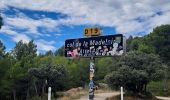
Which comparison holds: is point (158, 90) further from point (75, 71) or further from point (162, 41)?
point (162, 41)

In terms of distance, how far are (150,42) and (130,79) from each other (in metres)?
47.2

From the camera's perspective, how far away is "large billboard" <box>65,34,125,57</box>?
2227cm

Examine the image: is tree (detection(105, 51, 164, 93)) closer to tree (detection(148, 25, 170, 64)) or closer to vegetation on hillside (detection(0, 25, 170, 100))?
vegetation on hillside (detection(0, 25, 170, 100))

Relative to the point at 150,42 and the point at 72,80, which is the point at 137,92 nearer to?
the point at 72,80

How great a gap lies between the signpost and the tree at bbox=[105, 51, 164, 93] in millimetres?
14309

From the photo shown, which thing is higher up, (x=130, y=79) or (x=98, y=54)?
(x=98, y=54)

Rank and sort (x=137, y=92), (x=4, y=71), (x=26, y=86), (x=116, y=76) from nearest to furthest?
(x=116, y=76) < (x=137, y=92) < (x=4, y=71) < (x=26, y=86)

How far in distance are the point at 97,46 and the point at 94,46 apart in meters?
0.20

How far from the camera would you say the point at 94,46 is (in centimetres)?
2292

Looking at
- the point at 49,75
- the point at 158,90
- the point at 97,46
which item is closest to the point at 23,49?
the point at 49,75

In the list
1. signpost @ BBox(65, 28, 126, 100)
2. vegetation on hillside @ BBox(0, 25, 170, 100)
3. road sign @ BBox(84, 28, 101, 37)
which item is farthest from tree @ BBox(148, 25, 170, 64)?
road sign @ BBox(84, 28, 101, 37)

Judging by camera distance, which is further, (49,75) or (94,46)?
(49,75)

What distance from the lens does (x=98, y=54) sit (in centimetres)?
2294

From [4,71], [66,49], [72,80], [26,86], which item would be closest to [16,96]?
[26,86]
